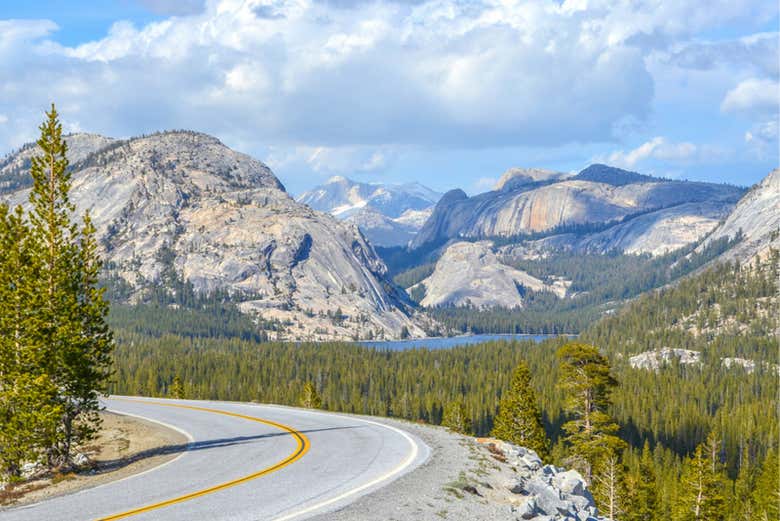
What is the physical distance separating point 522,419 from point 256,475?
46.6 metres

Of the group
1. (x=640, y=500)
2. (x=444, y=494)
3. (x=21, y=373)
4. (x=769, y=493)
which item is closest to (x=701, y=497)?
(x=640, y=500)

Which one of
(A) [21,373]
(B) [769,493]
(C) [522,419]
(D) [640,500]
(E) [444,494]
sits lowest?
(B) [769,493]

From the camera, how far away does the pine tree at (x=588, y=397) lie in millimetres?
47812

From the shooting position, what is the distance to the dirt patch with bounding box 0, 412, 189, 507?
21.1 m

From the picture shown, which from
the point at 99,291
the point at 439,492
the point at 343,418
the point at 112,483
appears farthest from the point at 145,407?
the point at 439,492

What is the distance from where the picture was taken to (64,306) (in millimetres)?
27703

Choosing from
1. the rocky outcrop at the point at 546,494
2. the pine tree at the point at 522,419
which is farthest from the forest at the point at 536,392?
the rocky outcrop at the point at 546,494

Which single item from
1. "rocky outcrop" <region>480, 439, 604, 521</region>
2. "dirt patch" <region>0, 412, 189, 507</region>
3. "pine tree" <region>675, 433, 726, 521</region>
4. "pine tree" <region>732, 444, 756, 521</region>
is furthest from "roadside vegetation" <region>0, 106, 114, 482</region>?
"pine tree" <region>732, 444, 756, 521</region>

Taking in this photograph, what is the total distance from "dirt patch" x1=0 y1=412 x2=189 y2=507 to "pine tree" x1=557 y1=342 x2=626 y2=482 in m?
28.2

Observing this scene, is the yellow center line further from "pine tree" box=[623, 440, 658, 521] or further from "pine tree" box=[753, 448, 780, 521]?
"pine tree" box=[753, 448, 780, 521]

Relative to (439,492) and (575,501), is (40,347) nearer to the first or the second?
(439,492)

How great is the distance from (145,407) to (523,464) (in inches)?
1252

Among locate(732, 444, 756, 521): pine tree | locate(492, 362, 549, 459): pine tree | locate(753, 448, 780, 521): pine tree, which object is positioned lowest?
locate(732, 444, 756, 521): pine tree

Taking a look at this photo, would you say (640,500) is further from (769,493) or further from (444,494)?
(444,494)
